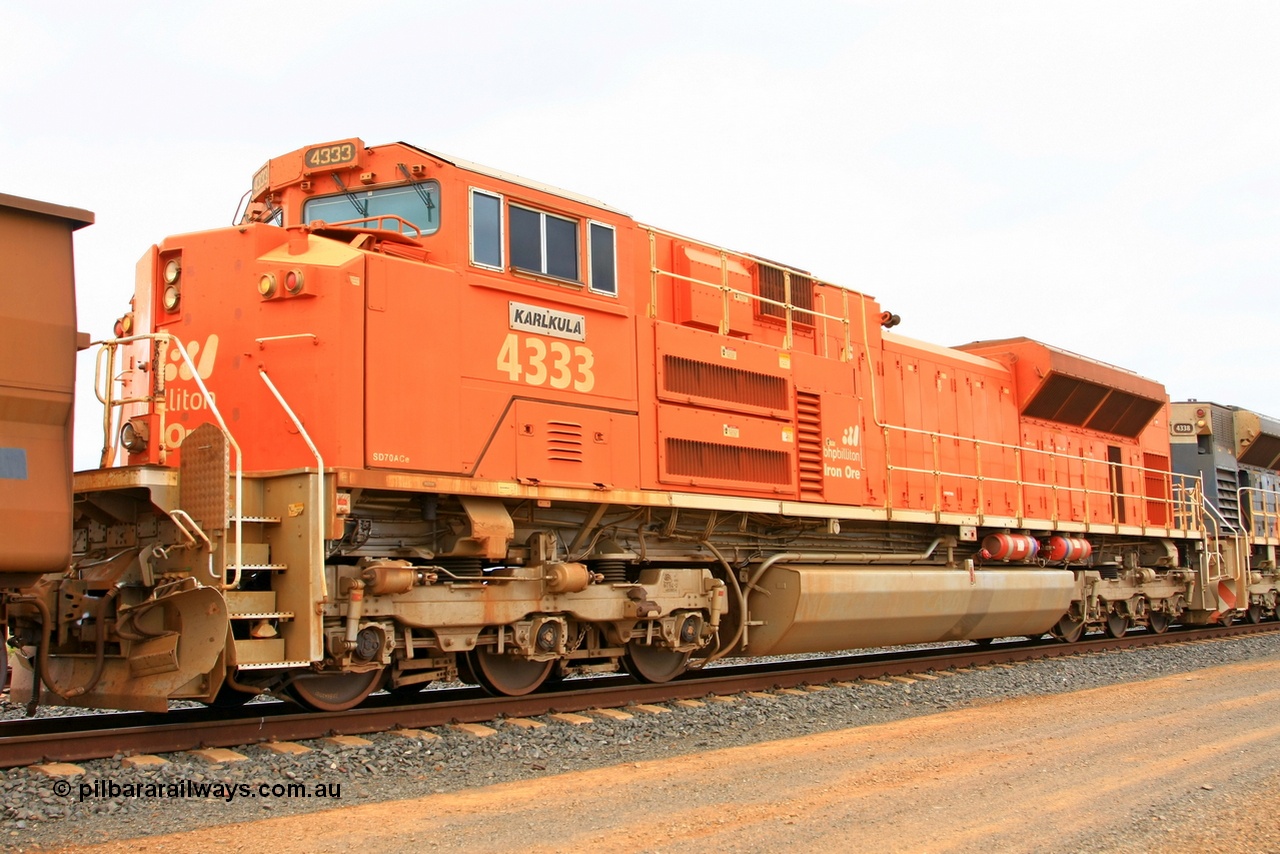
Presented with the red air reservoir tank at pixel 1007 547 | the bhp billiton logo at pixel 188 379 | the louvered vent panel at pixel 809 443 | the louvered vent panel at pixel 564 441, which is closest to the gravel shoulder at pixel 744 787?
the louvered vent panel at pixel 564 441

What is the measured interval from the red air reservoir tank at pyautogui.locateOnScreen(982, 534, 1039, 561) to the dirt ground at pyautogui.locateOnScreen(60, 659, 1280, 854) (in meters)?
5.94

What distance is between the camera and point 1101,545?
60.0ft

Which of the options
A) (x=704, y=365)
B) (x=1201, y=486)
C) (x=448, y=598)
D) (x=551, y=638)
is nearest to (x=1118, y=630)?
(x=1201, y=486)

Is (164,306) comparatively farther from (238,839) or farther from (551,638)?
(238,839)

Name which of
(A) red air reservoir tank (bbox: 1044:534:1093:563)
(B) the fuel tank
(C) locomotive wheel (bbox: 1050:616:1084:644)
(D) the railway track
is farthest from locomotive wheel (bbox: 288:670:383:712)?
(C) locomotive wheel (bbox: 1050:616:1084:644)

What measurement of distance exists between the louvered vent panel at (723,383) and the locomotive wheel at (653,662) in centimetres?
247

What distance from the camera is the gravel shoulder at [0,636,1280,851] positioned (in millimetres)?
5598

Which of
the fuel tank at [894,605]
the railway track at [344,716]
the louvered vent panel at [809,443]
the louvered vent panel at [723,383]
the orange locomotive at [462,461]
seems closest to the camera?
the railway track at [344,716]

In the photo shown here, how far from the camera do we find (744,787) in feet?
22.0

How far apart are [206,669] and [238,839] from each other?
1.87 m

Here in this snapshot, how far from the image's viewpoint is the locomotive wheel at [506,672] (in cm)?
942

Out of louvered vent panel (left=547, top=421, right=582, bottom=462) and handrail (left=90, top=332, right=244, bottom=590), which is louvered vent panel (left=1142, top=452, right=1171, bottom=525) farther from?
handrail (left=90, top=332, right=244, bottom=590)

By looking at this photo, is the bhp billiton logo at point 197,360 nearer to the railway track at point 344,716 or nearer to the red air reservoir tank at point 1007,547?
the railway track at point 344,716

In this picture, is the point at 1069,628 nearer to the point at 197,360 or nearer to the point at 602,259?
the point at 602,259
